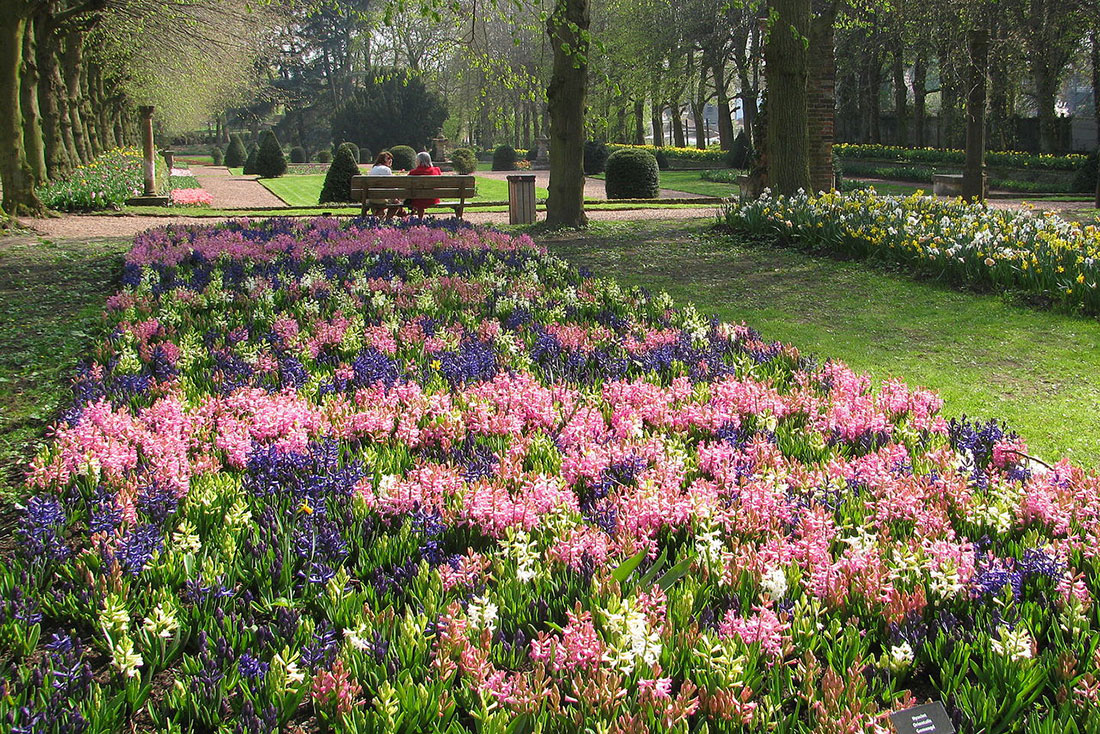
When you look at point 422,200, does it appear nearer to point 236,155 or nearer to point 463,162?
point 463,162

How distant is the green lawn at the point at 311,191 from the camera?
2756 centimetres

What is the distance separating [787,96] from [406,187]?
669cm

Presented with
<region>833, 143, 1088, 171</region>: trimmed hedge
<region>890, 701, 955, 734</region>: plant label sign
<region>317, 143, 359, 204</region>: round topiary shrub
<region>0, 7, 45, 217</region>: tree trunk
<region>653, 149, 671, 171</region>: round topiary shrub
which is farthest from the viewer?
<region>653, 149, 671, 171</region>: round topiary shrub

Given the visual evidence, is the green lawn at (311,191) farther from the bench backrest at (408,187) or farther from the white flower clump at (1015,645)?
the white flower clump at (1015,645)

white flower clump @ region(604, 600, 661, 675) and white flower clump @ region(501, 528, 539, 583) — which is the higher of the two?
white flower clump @ region(501, 528, 539, 583)

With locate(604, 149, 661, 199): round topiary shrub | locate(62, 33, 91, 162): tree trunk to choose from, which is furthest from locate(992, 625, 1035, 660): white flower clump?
locate(62, 33, 91, 162): tree trunk

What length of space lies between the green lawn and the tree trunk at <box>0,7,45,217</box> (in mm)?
8392

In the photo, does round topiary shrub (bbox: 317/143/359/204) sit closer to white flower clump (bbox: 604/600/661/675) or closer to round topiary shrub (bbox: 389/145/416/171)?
round topiary shrub (bbox: 389/145/416/171)

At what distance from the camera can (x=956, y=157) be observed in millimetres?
34812

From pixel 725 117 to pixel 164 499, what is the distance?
164 ft

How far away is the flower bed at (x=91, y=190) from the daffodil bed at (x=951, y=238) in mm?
15091

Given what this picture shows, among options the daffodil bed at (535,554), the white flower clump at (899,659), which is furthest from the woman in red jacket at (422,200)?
the white flower clump at (899,659)

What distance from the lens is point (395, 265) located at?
930 cm

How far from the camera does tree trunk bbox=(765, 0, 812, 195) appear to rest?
46.1ft
